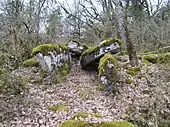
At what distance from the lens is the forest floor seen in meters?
6.37

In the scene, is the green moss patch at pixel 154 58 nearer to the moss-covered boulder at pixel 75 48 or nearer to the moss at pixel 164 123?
the moss-covered boulder at pixel 75 48

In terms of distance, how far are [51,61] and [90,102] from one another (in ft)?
8.29

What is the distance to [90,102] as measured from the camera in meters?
7.66

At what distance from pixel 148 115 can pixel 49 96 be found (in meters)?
2.99

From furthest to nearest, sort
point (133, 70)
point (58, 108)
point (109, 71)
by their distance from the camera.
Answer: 1. point (133, 70)
2. point (109, 71)
3. point (58, 108)

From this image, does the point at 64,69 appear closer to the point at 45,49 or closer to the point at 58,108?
the point at 45,49

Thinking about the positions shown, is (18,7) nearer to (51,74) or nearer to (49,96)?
(51,74)

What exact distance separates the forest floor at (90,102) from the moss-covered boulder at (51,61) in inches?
17.0

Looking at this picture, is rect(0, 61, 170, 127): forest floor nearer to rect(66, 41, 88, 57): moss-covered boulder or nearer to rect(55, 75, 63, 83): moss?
rect(55, 75, 63, 83): moss

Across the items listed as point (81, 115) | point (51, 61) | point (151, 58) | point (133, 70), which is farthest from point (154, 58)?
point (81, 115)

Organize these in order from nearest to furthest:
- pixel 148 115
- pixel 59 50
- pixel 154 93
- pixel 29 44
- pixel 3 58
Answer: pixel 148 115 → pixel 154 93 → pixel 3 58 → pixel 59 50 → pixel 29 44

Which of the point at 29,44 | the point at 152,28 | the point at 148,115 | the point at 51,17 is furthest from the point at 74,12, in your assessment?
the point at 148,115

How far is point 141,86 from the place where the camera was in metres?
8.70

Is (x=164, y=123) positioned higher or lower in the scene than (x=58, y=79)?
lower
